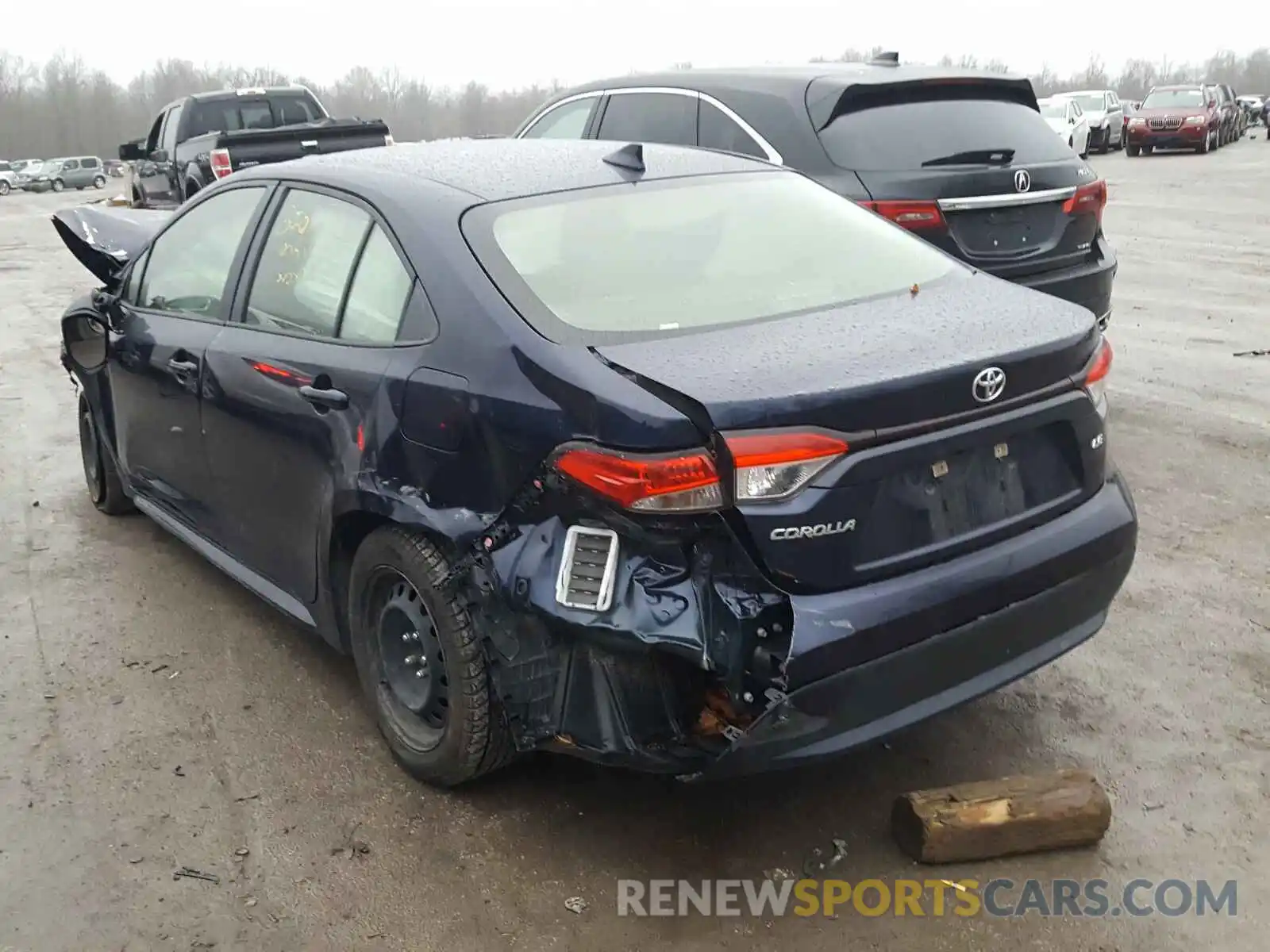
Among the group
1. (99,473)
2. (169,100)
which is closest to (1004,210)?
(99,473)

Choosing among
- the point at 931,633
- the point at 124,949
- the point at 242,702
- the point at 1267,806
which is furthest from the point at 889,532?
the point at 242,702

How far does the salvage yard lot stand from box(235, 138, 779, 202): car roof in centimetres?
166

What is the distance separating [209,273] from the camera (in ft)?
14.1

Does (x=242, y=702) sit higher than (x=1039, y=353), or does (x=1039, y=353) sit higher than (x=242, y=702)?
(x=1039, y=353)

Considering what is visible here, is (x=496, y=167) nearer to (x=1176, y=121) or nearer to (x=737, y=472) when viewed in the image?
(x=737, y=472)

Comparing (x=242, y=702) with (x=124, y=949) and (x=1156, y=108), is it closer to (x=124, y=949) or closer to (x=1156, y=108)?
(x=124, y=949)

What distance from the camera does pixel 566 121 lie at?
7.36 metres

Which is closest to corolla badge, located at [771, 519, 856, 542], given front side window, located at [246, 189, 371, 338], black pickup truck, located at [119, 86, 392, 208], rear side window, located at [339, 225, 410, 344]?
rear side window, located at [339, 225, 410, 344]

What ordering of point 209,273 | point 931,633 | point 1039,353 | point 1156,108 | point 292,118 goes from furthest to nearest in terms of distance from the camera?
point 1156,108 < point 292,118 < point 209,273 < point 1039,353 < point 931,633

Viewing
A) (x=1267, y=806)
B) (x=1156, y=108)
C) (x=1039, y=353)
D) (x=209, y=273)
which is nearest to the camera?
(x=1039, y=353)

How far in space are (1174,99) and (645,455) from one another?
3457 cm

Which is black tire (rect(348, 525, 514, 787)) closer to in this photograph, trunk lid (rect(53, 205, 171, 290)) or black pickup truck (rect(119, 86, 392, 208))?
trunk lid (rect(53, 205, 171, 290))

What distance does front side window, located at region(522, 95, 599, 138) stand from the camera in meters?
7.16

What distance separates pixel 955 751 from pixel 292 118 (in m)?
13.8
